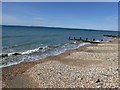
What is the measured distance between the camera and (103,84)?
14789 mm

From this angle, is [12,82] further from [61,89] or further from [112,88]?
[112,88]

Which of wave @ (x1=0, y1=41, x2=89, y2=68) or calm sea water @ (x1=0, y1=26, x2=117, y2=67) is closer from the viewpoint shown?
wave @ (x1=0, y1=41, x2=89, y2=68)

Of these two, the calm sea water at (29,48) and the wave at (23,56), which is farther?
the calm sea water at (29,48)

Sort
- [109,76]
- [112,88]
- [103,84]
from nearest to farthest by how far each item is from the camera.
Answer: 1. [112,88]
2. [103,84]
3. [109,76]

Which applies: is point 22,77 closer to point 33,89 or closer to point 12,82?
point 12,82

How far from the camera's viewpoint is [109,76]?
55.4ft

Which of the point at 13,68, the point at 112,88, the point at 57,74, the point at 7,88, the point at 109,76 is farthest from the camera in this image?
the point at 13,68

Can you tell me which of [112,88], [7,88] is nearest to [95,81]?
[112,88]

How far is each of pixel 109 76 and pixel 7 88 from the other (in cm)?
762

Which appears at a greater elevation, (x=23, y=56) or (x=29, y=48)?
(x=29, y=48)

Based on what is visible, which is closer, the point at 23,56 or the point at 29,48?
the point at 23,56

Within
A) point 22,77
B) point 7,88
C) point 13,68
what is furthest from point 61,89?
point 13,68

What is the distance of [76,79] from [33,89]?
3.43 metres

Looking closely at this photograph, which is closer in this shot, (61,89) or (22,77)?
(61,89)
